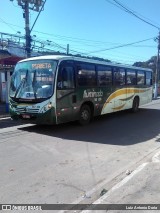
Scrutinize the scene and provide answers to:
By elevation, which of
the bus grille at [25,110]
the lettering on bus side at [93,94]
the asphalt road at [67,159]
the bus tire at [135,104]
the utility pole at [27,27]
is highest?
the utility pole at [27,27]

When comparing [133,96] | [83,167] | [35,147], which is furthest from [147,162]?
[133,96]

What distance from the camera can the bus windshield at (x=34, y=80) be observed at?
30.1 feet

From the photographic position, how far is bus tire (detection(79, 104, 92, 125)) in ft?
35.1

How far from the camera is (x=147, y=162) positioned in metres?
5.89

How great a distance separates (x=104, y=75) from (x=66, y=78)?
314 cm

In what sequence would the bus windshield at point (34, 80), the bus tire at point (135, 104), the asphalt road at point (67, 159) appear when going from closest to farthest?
the asphalt road at point (67, 159)
the bus windshield at point (34, 80)
the bus tire at point (135, 104)

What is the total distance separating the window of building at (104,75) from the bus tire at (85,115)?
1.53 metres

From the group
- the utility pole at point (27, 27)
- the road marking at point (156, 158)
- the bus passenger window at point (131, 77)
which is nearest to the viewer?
the road marking at point (156, 158)

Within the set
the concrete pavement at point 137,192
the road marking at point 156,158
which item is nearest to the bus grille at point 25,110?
the road marking at point 156,158

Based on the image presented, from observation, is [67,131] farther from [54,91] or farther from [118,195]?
[118,195]

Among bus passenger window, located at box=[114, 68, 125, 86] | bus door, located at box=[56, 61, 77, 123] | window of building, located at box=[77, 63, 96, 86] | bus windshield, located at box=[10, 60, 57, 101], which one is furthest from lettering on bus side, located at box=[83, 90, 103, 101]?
bus windshield, located at box=[10, 60, 57, 101]

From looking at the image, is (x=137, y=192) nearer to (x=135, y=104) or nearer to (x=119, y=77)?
(x=119, y=77)

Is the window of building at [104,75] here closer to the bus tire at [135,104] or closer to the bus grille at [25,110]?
the bus tire at [135,104]

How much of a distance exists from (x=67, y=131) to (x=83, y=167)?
4.04m
